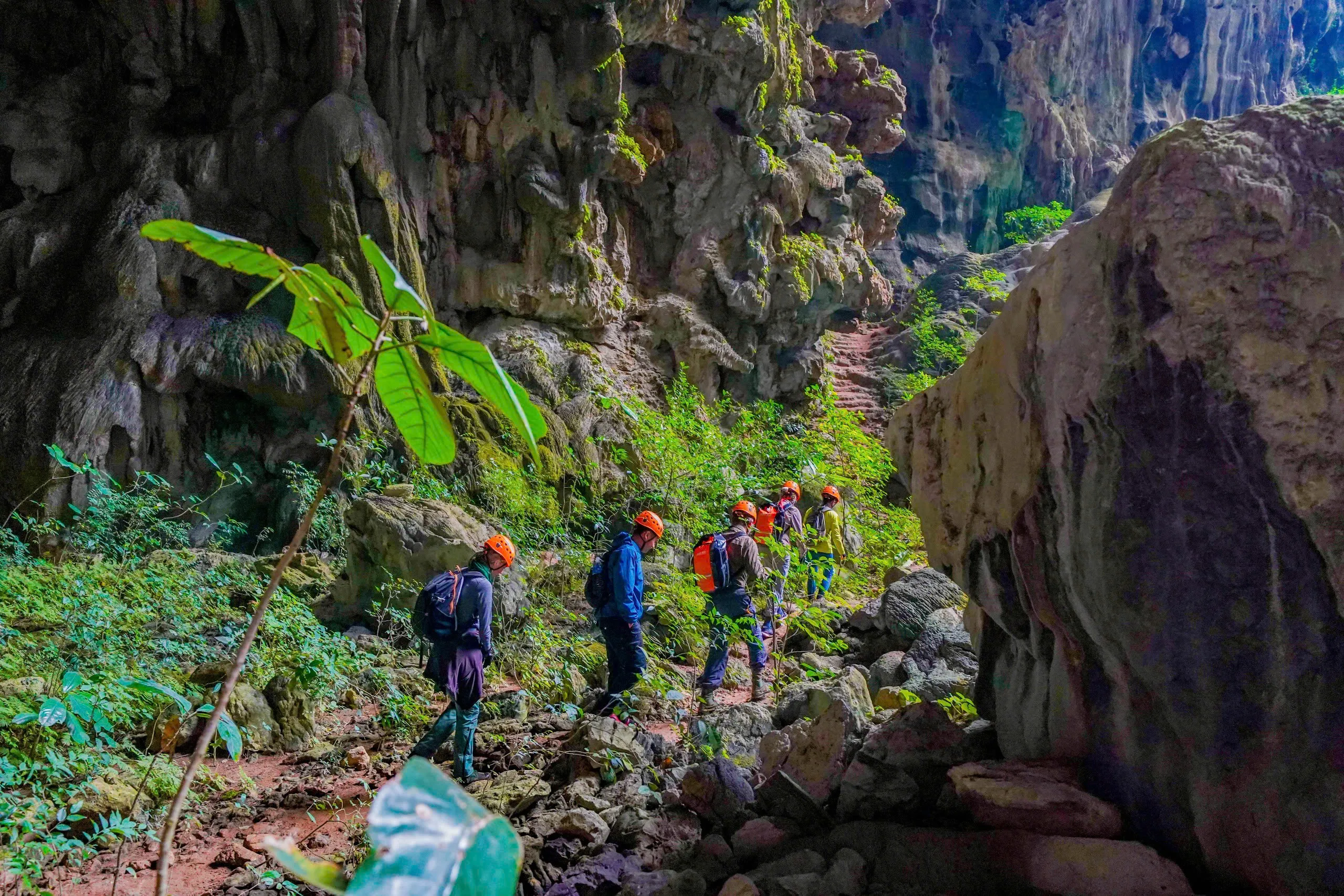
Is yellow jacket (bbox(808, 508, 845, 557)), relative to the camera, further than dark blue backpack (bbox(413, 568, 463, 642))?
Yes

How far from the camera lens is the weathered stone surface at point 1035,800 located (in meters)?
2.58

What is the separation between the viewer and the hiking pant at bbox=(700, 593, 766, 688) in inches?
227

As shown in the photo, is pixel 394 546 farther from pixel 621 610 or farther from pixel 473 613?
pixel 473 613

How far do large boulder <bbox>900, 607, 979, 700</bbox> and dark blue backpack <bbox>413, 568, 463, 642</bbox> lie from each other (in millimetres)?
2706

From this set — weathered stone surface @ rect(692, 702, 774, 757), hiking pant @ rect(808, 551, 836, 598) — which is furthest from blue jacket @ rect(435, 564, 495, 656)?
hiking pant @ rect(808, 551, 836, 598)

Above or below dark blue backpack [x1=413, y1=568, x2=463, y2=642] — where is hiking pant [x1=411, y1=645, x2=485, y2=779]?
below

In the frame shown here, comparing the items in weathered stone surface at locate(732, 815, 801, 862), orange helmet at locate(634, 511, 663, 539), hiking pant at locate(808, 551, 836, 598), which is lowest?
weathered stone surface at locate(732, 815, 801, 862)

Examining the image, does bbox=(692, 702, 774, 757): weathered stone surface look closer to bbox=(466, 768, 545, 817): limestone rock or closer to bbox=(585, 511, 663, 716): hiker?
bbox=(585, 511, 663, 716): hiker

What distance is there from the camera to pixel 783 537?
24.9 feet

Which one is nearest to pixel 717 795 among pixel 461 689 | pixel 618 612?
pixel 461 689

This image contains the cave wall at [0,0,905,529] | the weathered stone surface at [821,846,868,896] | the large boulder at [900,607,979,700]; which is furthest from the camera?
the cave wall at [0,0,905,529]

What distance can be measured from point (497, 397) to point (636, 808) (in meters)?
2.92

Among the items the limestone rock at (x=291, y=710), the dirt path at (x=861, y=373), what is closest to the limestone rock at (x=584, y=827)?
the limestone rock at (x=291, y=710)

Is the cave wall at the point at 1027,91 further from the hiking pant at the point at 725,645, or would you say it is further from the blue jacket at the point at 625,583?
the blue jacket at the point at 625,583
